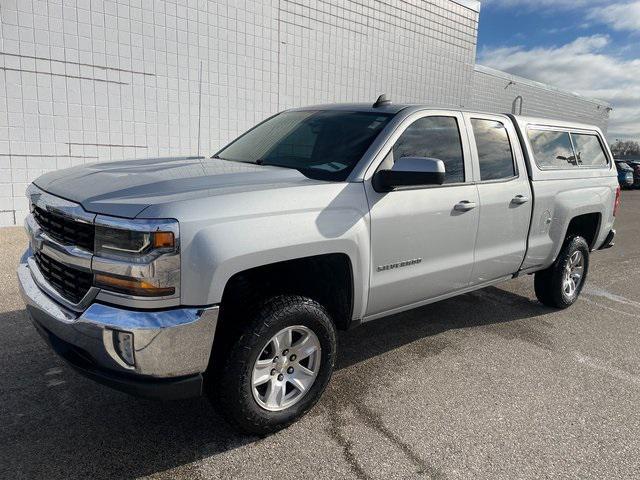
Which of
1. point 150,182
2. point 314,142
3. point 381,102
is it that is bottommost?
point 150,182

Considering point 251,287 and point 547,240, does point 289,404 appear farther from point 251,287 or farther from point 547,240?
point 547,240

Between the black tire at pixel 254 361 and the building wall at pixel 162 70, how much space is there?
6.48 m

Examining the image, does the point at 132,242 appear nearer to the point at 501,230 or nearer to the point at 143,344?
the point at 143,344

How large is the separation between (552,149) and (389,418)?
3.25m

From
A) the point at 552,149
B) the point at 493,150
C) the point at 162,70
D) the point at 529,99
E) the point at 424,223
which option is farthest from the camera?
the point at 529,99

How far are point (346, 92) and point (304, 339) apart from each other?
30.5ft

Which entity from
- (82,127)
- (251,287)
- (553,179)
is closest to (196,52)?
(82,127)

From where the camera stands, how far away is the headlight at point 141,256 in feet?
7.52

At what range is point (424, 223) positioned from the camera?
136 inches

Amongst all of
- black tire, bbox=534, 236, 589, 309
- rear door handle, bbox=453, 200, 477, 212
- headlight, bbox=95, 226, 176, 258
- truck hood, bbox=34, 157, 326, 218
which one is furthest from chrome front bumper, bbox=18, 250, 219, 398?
black tire, bbox=534, 236, 589, 309

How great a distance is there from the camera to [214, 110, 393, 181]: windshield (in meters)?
3.33

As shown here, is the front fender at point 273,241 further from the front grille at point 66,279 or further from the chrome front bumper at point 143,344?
the front grille at point 66,279

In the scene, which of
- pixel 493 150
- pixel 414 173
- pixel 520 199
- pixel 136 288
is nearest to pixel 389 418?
pixel 414 173

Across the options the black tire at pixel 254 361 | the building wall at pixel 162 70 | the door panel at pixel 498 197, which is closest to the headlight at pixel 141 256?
the black tire at pixel 254 361
